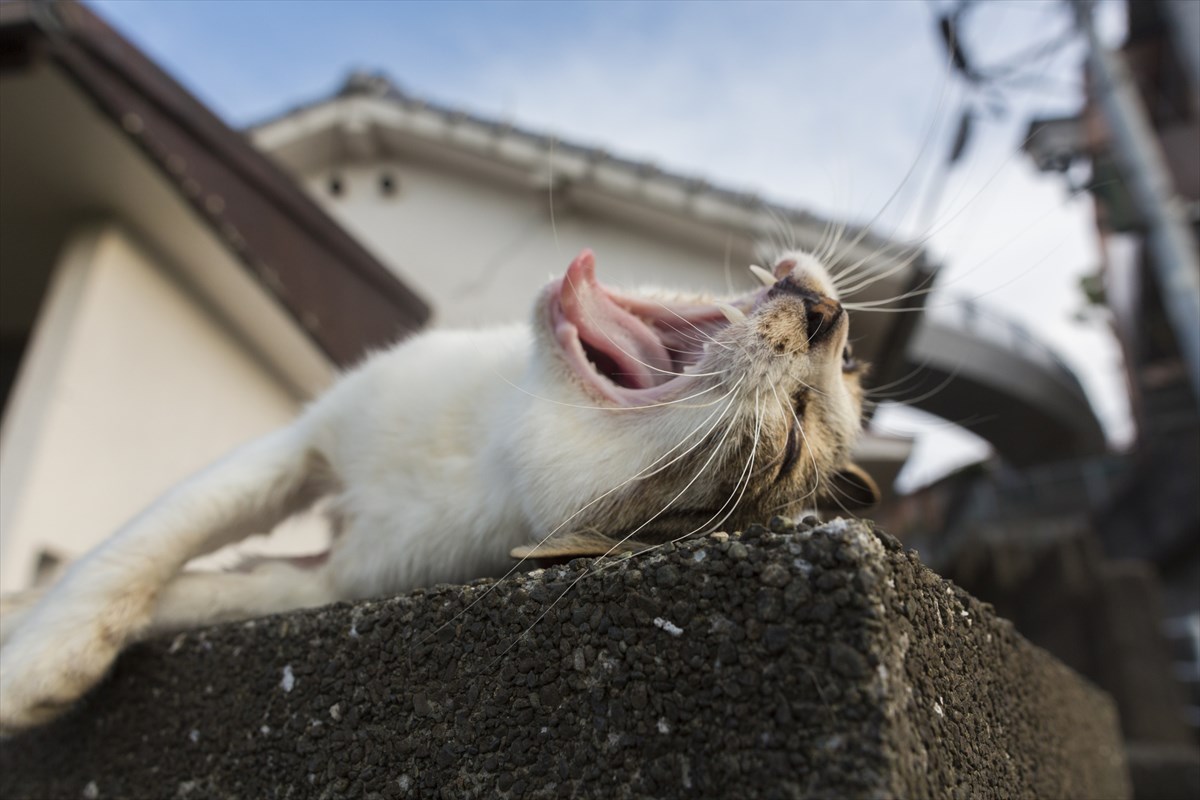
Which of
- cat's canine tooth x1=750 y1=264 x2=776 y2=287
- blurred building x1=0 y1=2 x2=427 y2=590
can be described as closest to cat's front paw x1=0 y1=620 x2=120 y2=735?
cat's canine tooth x1=750 y1=264 x2=776 y2=287

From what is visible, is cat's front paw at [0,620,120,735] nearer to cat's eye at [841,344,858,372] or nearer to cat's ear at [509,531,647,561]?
cat's ear at [509,531,647,561]

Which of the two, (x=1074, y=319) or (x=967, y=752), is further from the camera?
(x=1074, y=319)

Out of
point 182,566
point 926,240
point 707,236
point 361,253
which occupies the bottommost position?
point 182,566

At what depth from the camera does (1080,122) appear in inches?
250

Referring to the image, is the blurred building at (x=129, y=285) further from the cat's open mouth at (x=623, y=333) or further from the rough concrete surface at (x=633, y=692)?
the rough concrete surface at (x=633, y=692)

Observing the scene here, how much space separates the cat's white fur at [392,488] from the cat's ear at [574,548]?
15 centimetres

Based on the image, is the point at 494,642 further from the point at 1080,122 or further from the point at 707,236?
the point at 1080,122

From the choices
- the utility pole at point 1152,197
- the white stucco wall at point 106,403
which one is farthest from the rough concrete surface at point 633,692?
the utility pole at point 1152,197

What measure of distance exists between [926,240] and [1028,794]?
104 centimetres

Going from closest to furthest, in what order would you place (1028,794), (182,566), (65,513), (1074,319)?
(1028,794) < (182,566) < (65,513) < (1074,319)

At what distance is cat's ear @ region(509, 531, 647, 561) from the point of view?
1.36 m

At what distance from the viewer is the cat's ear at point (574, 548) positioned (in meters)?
1.36

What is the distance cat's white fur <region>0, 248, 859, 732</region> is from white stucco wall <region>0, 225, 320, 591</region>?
1004mm

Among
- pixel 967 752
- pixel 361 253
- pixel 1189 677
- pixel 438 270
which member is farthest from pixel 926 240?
pixel 1189 677
